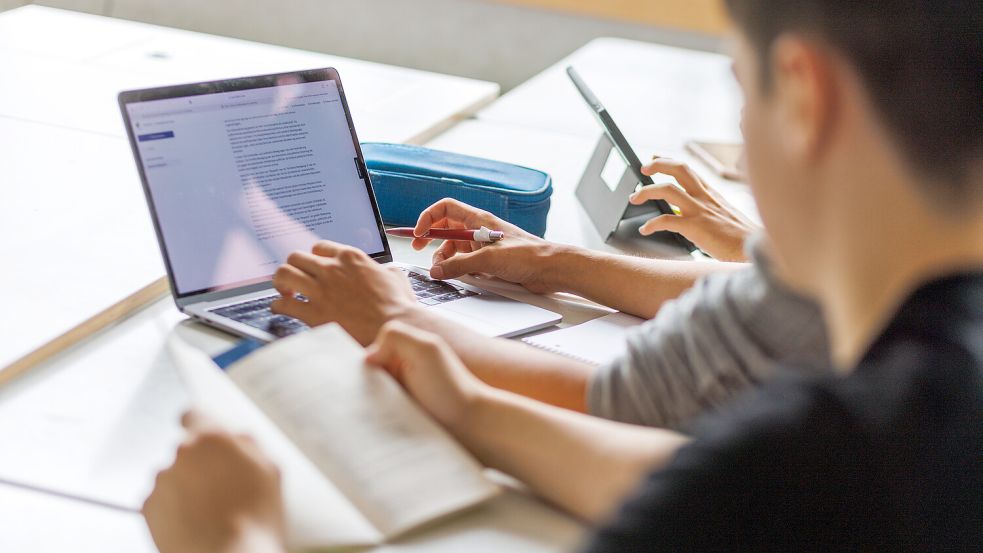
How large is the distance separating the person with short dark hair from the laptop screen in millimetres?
643

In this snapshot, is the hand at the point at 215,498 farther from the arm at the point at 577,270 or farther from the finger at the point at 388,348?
the arm at the point at 577,270

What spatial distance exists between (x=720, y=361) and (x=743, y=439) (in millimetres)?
293

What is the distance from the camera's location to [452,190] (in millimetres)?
1422

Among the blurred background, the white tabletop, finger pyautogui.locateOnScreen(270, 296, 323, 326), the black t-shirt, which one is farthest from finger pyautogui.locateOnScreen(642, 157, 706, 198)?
the blurred background

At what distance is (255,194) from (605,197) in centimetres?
58

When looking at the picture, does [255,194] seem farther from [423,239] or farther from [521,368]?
[521,368]

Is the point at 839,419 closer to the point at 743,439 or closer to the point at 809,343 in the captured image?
the point at 743,439

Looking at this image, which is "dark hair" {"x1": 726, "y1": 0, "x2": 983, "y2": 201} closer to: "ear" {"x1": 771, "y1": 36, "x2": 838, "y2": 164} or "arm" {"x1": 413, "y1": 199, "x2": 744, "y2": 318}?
"ear" {"x1": 771, "y1": 36, "x2": 838, "y2": 164}

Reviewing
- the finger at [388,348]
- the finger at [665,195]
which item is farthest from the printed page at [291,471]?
the finger at [665,195]

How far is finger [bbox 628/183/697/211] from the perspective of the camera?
1.41 meters

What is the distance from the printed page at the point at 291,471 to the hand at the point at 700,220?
2.43 ft

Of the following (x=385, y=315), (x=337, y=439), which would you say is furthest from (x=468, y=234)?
(x=337, y=439)

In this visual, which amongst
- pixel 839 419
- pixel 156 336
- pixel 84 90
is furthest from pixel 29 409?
pixel 84 90

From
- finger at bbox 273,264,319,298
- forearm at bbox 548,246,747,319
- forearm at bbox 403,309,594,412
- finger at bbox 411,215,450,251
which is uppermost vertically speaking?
finger at bbox 273,264,319,298
